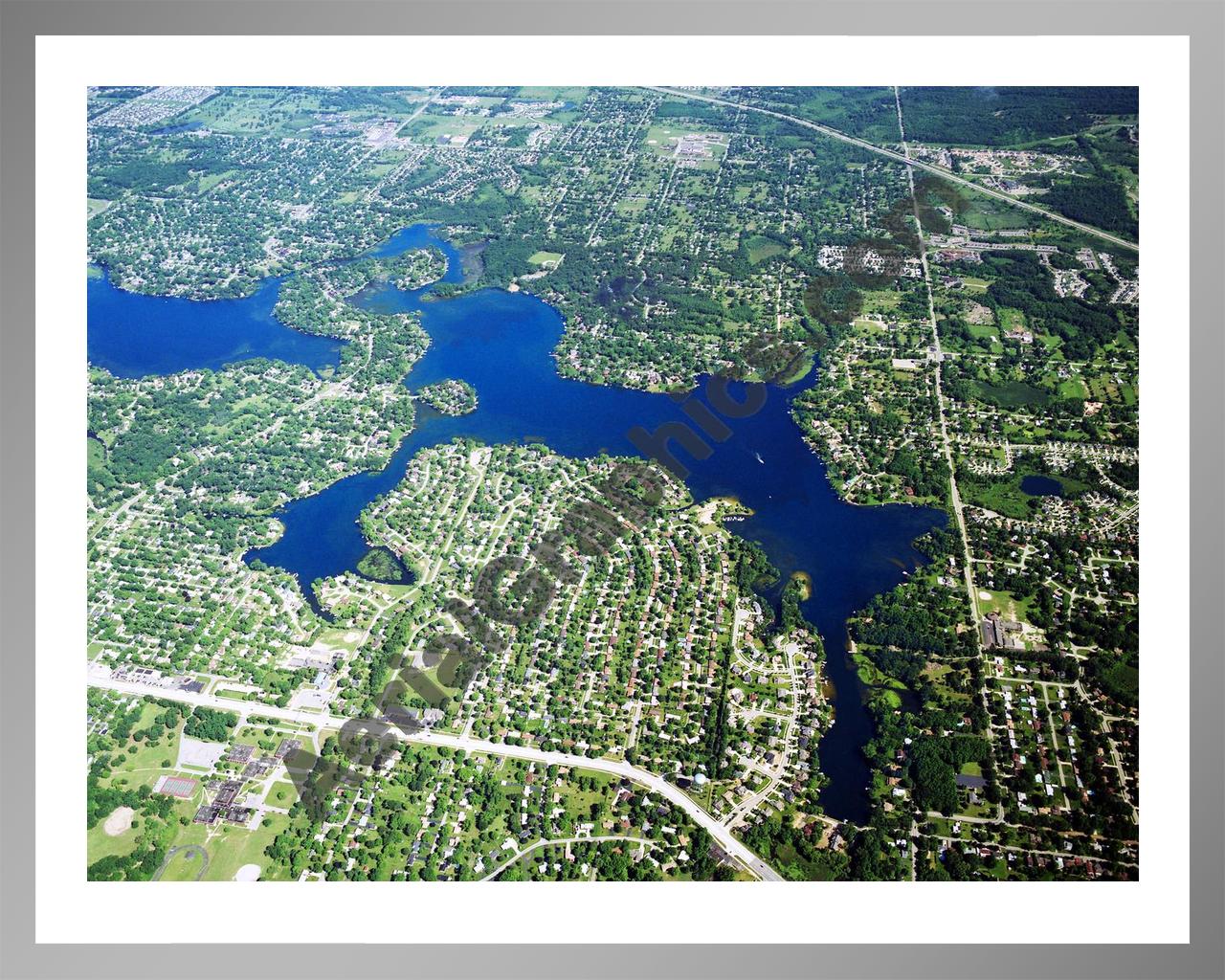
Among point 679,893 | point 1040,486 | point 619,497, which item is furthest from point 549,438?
point 679,893

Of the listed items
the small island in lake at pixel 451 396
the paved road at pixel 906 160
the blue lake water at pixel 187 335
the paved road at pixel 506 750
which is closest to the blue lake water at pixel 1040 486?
the paved road at pixel 906 160

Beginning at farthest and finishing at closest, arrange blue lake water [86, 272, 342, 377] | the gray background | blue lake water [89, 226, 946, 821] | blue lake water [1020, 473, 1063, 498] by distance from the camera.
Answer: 1. blue lake water [86, 272, 342, 377]
2. blue lake water [1020, 473, 1063, 498]
3. blue lake water [89, 226, 946, 821]
4. the gray background

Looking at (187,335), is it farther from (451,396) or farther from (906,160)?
(906,160)

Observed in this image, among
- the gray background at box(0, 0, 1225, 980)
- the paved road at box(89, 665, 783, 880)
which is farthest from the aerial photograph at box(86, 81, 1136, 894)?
the gray background at box(0, 0, 1225, 980)

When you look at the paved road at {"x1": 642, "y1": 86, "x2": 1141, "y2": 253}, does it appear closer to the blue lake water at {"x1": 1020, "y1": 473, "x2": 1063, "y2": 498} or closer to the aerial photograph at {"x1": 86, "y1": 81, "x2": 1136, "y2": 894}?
the aerial photograph at {"x1": 86, "y1": 81, "x2": 1136, "y2": 894}

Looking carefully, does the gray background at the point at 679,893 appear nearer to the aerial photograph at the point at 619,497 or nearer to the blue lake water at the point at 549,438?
the aerial photograph at the point at 619,497
